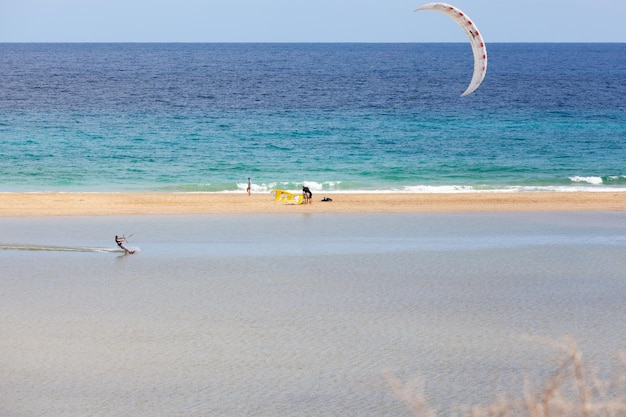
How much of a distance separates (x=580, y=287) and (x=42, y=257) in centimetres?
1428

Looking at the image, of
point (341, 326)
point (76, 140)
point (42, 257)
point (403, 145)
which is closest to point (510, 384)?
point (341, 326)

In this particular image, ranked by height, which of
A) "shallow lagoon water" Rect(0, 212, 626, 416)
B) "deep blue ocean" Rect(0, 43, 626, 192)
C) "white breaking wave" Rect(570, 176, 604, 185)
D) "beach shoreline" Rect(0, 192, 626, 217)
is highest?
"deep blue ocean" Rect(0, 43, 626, 192)

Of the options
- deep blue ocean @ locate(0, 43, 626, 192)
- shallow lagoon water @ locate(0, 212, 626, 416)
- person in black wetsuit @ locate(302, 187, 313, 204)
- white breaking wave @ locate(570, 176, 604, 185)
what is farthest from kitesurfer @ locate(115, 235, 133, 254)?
white breaking wave @ locate(570, 176, 604, 185)

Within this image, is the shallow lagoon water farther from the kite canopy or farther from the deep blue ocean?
the deep blue ocean

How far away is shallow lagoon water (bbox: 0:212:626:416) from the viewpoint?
1452cm

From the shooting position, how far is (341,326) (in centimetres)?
1820

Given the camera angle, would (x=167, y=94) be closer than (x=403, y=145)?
No

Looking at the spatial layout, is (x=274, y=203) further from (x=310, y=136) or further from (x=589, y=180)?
(x=310, y=136)

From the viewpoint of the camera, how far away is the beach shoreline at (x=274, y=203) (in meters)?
32.4

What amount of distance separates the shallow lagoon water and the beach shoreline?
2.21 m

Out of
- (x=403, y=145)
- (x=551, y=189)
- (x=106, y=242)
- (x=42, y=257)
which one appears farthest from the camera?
(x=403, y=145)

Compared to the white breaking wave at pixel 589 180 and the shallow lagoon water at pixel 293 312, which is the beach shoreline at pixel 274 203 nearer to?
the shallow lagoon water at pixel 293 312
